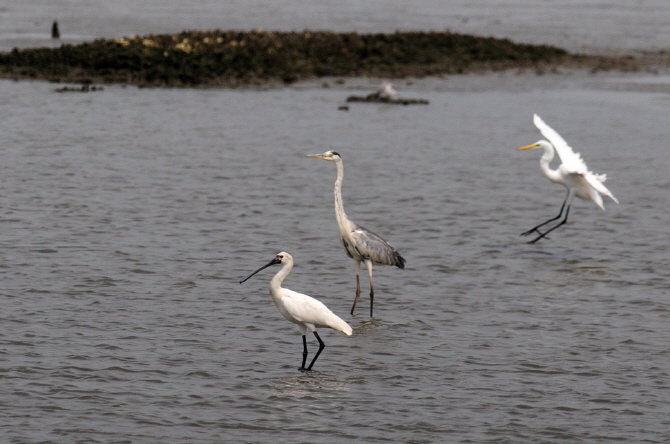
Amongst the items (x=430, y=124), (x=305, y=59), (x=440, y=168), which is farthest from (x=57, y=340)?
(x=305, y=59)

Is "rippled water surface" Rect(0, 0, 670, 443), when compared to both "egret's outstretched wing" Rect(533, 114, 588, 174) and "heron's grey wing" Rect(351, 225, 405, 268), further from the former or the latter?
"egret's outstretched wing" Rect(533, 114, 588, 174)

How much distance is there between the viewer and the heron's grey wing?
42.8ft

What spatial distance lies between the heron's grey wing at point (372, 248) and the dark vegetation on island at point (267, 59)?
22.6 metres

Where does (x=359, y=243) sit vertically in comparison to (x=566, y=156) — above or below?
below

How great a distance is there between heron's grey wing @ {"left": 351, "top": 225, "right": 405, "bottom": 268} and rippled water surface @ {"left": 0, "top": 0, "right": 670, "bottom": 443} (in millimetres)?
670

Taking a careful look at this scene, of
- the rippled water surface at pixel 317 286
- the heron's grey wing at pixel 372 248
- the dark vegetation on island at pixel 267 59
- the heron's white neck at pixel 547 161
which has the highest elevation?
the dark vegetation on island at pixel 267 59

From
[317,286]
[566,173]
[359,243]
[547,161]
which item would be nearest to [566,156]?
[566,173]

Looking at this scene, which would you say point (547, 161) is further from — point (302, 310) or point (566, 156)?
point (302, 310)

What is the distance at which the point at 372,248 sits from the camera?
13.1m

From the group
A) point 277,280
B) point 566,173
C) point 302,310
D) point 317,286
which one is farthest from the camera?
point 566,173

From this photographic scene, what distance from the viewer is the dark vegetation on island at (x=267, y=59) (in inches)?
1388

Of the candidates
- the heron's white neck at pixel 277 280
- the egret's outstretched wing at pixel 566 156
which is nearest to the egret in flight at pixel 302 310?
the heron's white neck at pixel 277 280

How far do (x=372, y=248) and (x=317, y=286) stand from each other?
144 cm

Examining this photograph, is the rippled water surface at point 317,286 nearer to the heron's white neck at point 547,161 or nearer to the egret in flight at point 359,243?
the egret in flight at point 359,243
